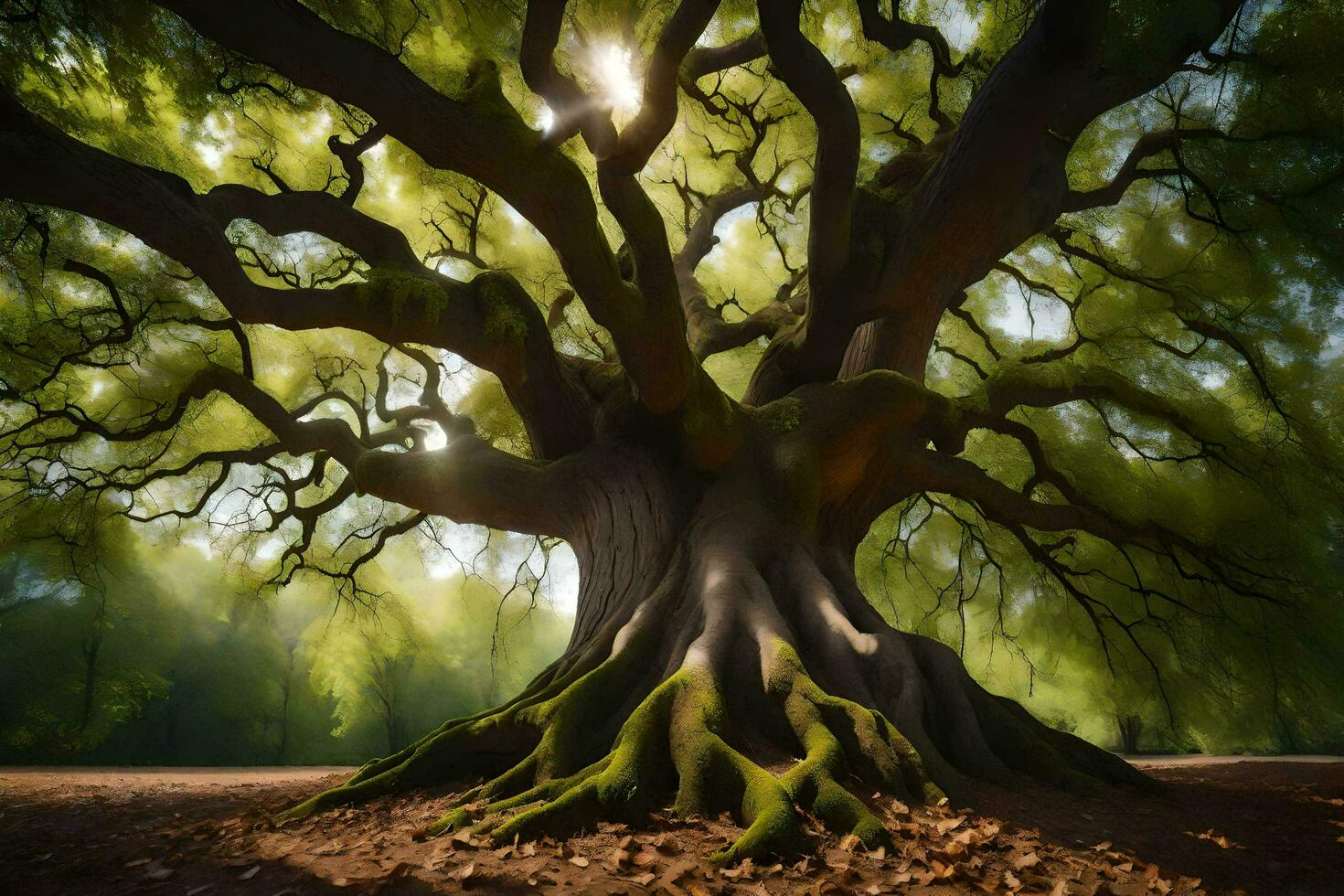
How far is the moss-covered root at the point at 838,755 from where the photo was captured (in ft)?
10.3

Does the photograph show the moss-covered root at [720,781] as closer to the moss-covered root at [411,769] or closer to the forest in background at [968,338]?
the moss-covered root at [411,769]

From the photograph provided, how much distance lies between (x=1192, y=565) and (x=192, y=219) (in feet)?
35.5

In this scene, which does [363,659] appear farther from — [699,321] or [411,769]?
[411,769]

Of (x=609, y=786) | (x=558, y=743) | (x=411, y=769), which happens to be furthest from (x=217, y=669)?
(x=609, y=786)

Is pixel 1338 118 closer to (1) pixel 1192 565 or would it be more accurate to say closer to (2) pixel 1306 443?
(2) pixel 1306 443

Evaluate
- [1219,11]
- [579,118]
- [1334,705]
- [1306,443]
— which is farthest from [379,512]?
[1334,705]

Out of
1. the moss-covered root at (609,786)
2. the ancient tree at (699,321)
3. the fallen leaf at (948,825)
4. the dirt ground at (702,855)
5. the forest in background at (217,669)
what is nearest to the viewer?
the dirt ground at (702,855)

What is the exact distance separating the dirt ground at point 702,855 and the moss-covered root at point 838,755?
143 millimetres

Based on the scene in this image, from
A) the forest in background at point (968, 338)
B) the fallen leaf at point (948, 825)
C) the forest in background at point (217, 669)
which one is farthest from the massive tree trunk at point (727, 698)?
the forest in background at point (217, 669)

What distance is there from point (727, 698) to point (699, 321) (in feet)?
18.5

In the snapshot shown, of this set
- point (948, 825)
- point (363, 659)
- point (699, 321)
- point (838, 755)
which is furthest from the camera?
point (363, 659)

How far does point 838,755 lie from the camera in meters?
3.59

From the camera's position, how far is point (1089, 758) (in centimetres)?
511

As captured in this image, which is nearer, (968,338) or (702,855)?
(702,855)
